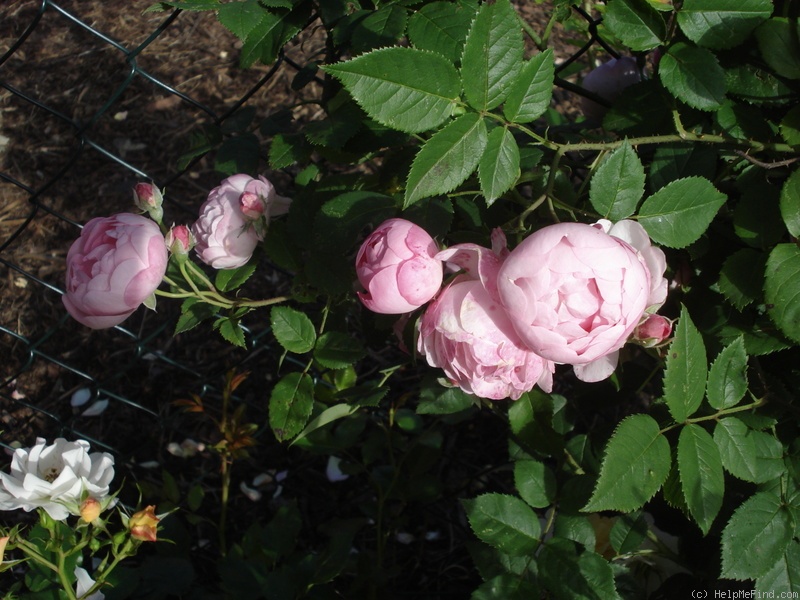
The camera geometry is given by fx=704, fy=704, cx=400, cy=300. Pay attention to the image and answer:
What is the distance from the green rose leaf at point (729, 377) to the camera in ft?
2.56

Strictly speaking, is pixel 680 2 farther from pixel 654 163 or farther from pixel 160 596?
pixel 160 596

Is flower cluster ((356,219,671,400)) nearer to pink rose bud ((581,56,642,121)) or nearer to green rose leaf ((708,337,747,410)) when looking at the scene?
green rose leaf ((708,337,747,410))

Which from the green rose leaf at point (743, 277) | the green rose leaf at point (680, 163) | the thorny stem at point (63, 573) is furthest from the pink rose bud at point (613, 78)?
the thorny stem at point (63, 573)

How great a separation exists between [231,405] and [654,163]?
1.34 m

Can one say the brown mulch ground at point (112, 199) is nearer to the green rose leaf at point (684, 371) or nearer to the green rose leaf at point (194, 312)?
the green rose leaf at point (194, 312)

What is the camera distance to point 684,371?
2.42ft

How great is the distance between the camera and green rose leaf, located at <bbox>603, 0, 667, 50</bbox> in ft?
2.57

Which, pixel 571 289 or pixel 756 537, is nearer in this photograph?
pixel 571 289

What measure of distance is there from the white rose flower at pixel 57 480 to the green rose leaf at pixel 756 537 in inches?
29.5

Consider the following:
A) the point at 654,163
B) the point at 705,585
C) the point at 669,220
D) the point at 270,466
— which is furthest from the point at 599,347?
the point at 270,466

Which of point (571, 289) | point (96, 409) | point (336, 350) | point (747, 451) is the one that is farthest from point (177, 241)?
point (96, 409)

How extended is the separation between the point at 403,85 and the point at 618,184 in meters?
0.24

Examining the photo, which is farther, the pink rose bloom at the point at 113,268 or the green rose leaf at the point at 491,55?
the pink rose bloom at the point at 113,268

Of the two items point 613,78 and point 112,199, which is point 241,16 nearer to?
point 613,78
